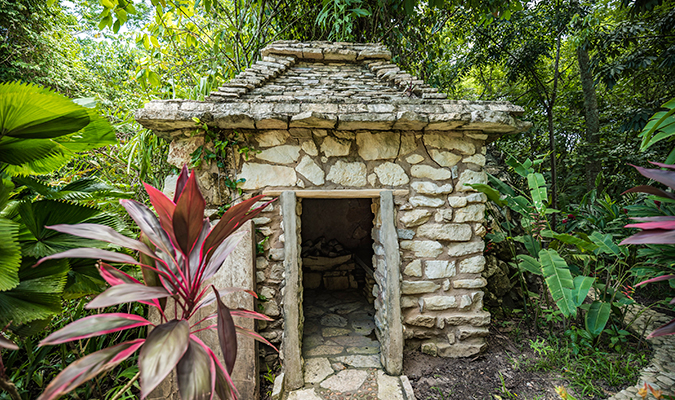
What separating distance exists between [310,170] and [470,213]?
1.46m

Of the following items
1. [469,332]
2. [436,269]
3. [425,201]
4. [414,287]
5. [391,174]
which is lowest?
[469,332]

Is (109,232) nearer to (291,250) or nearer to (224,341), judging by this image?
(224,341)

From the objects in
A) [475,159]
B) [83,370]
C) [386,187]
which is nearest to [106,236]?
[83,370]

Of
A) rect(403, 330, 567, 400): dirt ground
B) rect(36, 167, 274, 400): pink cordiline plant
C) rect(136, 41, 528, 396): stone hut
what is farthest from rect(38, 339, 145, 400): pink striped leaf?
rect(403, 330, 567, 400): dirt ground

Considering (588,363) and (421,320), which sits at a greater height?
(421,320)

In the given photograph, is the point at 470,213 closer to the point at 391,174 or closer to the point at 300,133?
the point at 391,174

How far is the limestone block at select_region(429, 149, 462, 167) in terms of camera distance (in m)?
2.44

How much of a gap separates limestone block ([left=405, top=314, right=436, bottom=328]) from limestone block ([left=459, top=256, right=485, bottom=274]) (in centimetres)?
49

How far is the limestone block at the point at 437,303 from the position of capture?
2406 millimetres

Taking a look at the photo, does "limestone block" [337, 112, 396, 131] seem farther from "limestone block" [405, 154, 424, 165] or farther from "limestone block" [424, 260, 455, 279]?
"limestone block" [424, 260, 455, 279]

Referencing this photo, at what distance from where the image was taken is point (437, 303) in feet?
7.92

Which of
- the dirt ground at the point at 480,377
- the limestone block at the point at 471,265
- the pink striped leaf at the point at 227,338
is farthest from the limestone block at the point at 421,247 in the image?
the pink striped leaf at the point at 227,338

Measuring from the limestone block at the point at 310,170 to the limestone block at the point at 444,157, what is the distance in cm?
99

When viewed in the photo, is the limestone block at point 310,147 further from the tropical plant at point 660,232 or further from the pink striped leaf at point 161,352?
the tropical plant at point 660,232
